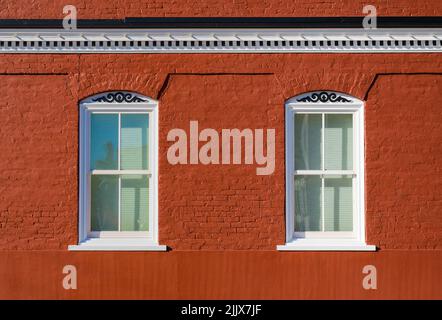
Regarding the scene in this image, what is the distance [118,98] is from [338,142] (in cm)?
307

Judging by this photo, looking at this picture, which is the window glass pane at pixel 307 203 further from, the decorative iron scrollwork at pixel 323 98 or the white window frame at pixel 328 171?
the decorative iron scrollwork at pixel 323 98

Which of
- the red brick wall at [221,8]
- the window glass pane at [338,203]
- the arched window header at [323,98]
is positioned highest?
the red brick wall at [221,8]

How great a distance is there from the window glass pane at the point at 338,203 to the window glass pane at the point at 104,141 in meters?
2.95

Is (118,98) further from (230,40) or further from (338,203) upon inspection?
(338,203)

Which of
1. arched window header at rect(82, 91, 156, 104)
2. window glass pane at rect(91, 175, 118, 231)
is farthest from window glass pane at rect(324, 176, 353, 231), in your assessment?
window glass pane at rect(91, 175, 118, 231)

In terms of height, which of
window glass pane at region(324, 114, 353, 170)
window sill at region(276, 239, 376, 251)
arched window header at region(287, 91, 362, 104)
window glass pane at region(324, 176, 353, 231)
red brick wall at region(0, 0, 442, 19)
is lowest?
window sill at region(276, 239, 376, 251)

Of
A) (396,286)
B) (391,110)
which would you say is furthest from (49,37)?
(396,286)

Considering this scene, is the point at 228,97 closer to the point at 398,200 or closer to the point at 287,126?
the point at 287,126

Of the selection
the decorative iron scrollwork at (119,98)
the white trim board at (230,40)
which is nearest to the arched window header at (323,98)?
the white trim board at (230,40)

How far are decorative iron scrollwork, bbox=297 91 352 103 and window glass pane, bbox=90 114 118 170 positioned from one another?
2.57 metres

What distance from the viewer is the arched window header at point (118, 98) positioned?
8.32 m

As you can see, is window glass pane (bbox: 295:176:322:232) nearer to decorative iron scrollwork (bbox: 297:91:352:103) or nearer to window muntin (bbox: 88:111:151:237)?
decorative iron scrollwork (bbox: 297:91:352:103)

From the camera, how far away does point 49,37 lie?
8.28 metres

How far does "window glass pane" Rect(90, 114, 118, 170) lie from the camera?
27.7 ft
